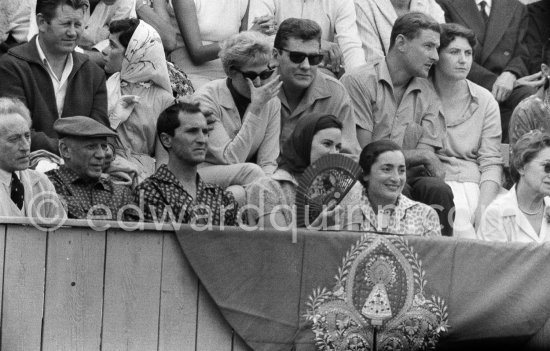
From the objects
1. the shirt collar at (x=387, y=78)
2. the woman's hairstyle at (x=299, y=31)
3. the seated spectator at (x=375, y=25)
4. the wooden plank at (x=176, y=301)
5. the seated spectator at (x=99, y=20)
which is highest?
the seated spectator at (x=375, y=25)

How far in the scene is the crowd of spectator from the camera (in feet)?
26.7

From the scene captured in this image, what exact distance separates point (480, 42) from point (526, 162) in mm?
2829

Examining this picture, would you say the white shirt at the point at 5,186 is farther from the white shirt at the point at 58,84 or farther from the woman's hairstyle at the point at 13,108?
the white shirt at the point at 58,84

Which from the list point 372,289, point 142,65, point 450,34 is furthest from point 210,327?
point 450,34

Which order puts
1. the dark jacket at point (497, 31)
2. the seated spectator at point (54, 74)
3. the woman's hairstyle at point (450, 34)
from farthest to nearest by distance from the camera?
the dark jacket at point (497, 31) < the woman's hairstyle at point (450, 34) < the seated spectator at point (54, 74)

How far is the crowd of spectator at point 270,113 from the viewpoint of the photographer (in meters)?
8.14

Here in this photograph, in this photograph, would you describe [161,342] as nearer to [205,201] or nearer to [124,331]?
[124,331]

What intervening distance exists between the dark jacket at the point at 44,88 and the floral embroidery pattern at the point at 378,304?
2.05m

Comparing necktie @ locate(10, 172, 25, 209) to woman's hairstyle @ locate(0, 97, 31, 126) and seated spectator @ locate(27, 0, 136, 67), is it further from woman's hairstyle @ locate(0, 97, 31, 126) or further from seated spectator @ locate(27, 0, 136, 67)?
seated spectator @ locate(27, 0, 136, 67)

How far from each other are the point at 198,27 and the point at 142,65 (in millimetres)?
1152

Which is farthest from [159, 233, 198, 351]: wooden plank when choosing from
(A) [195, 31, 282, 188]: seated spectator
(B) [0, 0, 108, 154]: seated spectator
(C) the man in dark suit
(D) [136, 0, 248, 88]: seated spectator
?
(C) the man in dark suit

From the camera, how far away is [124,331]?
7316mm

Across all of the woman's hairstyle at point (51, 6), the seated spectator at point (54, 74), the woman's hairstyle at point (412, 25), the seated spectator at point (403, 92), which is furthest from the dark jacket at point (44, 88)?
the woman's hairstyle at point (412, 25)

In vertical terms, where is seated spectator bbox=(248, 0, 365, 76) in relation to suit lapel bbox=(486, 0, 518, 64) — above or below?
below
